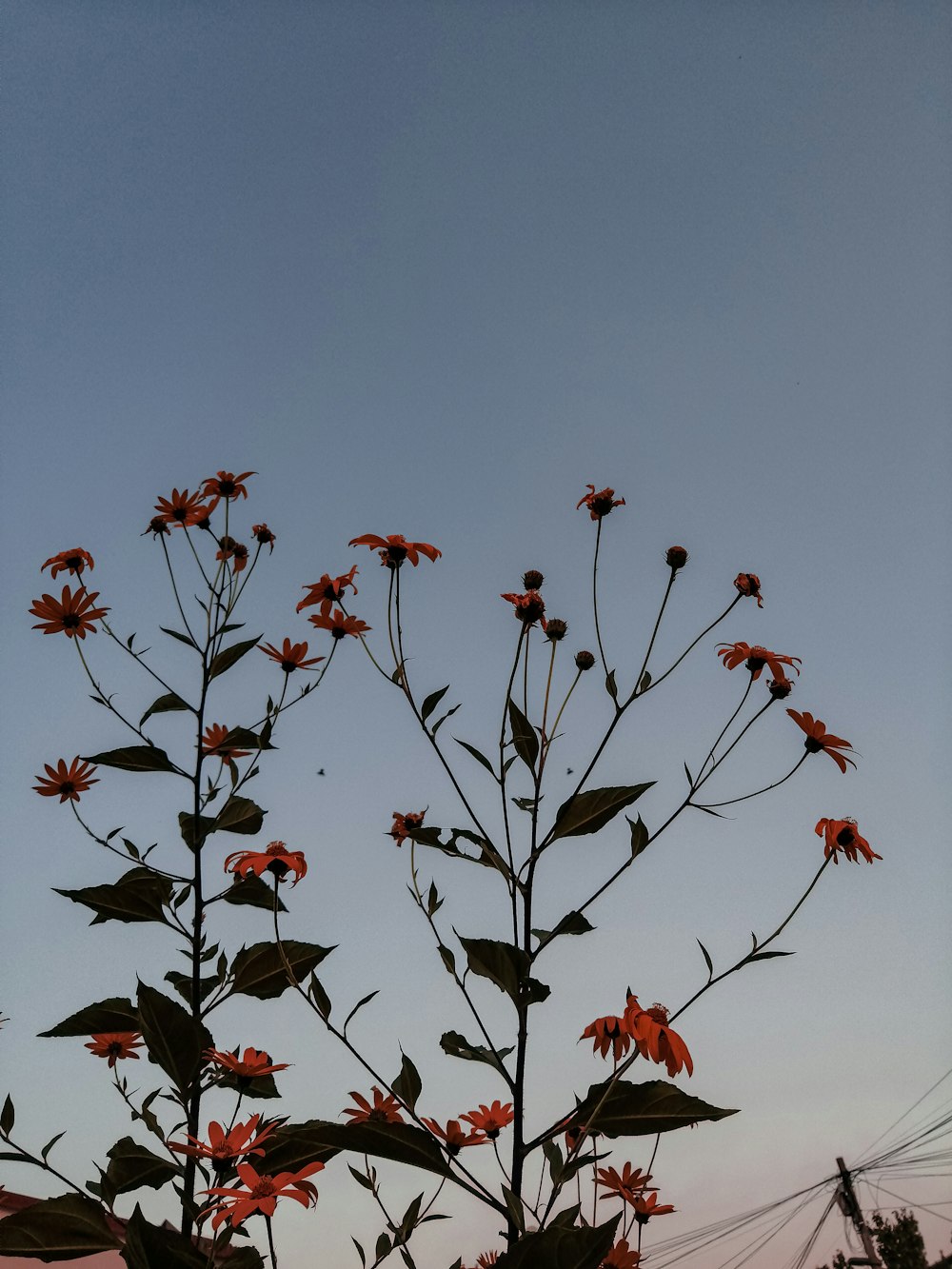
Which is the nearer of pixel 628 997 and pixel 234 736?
pixel 628 997

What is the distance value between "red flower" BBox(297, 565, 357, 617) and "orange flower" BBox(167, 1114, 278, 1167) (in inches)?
48.4

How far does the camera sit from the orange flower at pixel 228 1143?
1.55 m

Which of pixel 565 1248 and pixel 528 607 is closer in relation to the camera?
pixel 565 1248

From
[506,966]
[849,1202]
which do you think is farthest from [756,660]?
[849,1202]

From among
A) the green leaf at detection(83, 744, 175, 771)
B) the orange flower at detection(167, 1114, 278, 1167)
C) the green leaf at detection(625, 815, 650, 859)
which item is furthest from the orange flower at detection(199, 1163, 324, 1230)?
the green leaf at detection(83, 744, 175, 771)

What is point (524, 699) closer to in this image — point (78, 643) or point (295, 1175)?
point (295, 1175)

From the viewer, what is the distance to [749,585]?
2.32 m

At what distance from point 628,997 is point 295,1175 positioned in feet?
2.08

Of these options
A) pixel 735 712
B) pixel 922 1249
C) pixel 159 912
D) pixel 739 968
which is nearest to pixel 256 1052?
pixel 159 912

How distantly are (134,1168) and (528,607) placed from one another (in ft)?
4.67

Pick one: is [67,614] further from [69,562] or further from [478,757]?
[478,757]

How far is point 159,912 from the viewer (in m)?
2.24

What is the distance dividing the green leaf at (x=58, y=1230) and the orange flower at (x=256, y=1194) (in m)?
0.24

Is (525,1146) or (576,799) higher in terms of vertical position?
(576,799)
